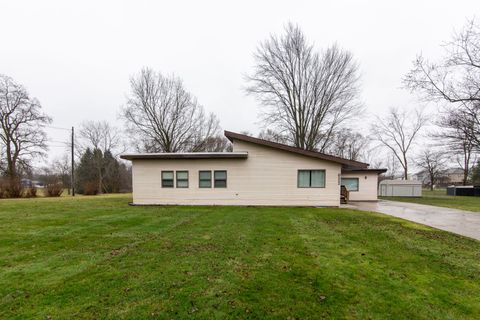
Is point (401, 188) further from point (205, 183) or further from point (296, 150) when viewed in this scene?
point (205, 183)

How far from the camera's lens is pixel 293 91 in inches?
894

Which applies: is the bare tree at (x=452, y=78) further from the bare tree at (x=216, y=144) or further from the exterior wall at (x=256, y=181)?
the bare tree at (x=216, y=144)

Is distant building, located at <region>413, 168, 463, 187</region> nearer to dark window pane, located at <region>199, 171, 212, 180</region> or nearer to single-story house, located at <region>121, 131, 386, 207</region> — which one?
single-story house, located at <region>121, 131, 386, 207</region>

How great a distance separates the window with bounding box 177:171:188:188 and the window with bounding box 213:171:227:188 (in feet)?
5.86

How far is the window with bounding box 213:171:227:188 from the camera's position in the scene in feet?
45.0

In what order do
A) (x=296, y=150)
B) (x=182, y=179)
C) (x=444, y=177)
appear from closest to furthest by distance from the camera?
(x=296, y=150), (x=182, y=179), (x=444, y=177)

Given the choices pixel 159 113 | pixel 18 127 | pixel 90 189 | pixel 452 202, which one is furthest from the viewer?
pixel 90 189

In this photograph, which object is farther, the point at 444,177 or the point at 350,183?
the point at 444,177

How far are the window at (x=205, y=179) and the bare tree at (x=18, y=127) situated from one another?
77.9ft

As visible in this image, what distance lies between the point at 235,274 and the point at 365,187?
59.6 ft

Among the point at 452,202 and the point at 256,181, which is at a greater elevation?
the point at 256,181

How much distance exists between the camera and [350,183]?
19.0 meters

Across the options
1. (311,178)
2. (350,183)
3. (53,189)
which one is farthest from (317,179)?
(53,189)

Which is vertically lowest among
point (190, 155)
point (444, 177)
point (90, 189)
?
point (90, 189)
